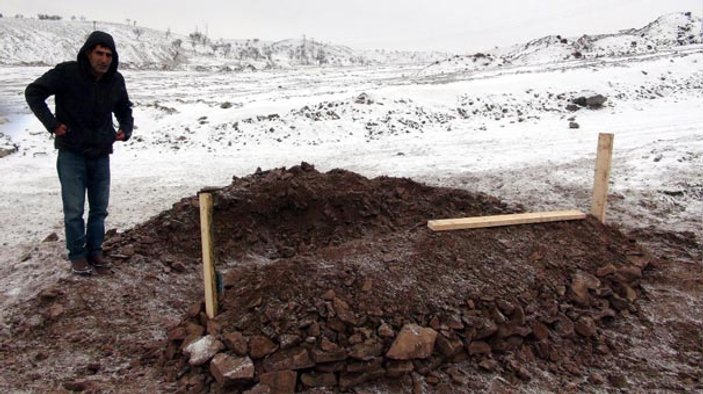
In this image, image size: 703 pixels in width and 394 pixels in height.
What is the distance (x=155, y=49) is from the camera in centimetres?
5612

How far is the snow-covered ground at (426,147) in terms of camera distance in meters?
6.03

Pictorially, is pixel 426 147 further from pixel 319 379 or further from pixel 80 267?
pixel 319 379

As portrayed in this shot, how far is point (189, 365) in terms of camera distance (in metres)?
2.90

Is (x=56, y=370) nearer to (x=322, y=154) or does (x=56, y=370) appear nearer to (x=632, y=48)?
(x=322, y=154)

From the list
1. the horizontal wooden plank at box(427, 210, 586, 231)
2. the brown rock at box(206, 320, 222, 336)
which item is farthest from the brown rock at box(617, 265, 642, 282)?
the brown rock at box(206, 320, 222, 336)

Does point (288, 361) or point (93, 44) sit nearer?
point (288, 361)

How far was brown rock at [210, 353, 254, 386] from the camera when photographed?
269 cm

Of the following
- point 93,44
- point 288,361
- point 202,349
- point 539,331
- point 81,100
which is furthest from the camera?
point 81,100

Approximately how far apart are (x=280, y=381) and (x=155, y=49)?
6008 cm

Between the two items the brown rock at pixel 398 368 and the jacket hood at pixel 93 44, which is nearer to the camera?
the brown rock at pixel 398 368

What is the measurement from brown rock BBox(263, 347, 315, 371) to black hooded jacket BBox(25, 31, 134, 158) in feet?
7.50

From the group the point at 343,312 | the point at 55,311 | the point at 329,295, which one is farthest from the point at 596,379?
the point at 55,311

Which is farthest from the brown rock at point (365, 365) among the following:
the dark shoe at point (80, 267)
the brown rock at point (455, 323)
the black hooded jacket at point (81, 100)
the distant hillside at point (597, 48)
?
the distant hillside at point (597, 48)

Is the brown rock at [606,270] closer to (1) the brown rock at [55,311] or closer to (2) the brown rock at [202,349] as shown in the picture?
(2) the brown rock at [202,349]
